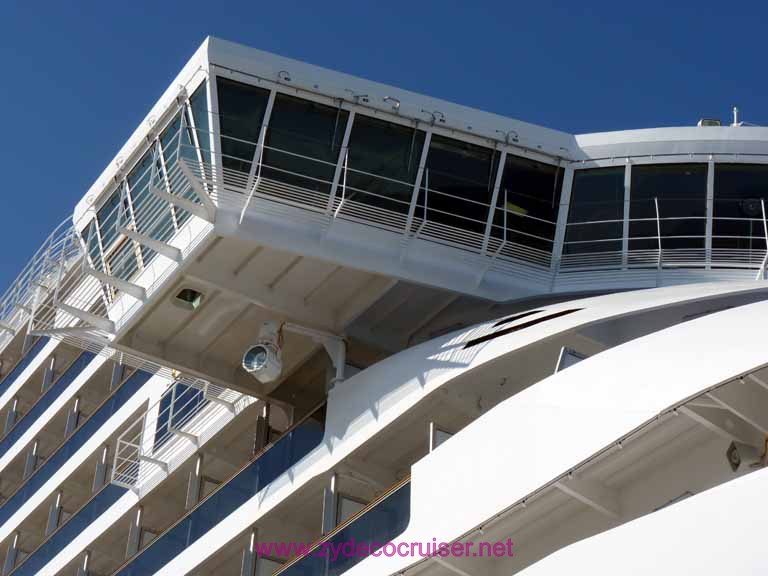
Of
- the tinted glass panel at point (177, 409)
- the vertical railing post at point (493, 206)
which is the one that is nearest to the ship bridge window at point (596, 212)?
the vertical railing post at point (493, 206)

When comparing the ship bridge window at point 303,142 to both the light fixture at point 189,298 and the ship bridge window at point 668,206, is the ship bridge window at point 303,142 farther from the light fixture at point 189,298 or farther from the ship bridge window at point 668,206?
the ship bridge window at point 668,206

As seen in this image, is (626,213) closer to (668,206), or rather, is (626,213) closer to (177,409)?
(668,206)

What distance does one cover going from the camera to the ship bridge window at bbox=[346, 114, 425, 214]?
63.9 ft

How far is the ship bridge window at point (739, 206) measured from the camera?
19.9 metres

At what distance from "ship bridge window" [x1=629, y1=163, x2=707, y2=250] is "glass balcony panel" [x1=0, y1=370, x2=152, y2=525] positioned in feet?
39.5

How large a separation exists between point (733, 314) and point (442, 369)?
4.49 m

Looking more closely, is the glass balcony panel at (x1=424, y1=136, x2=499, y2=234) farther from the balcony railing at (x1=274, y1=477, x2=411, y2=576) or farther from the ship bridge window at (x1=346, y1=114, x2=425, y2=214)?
the balcony railing at (x1=274, y1=477, x2=411, y2=576)

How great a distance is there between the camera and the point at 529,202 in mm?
20312

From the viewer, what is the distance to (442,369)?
58.5ft

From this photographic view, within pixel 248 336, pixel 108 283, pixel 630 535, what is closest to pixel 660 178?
pixel 248 336

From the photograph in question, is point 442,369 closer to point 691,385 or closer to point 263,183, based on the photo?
point 263,183

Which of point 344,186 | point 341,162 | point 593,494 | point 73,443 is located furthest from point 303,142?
point 73,443

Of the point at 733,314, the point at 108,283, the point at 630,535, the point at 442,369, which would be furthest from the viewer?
the point at 108,283

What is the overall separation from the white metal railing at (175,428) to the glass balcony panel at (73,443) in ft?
5.61
